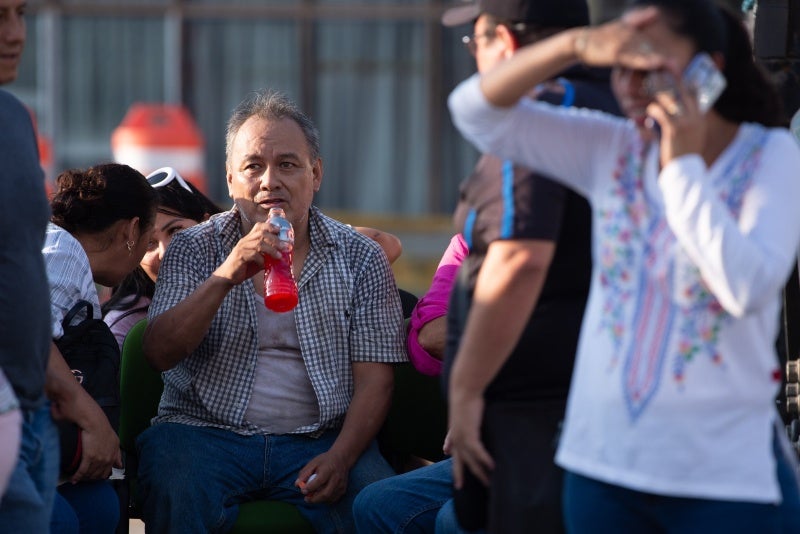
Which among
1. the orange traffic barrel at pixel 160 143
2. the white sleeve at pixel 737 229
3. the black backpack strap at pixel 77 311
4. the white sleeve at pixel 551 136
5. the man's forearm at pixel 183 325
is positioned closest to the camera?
the white sleeve at pixel 737 229

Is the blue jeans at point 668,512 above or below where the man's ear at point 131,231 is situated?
above

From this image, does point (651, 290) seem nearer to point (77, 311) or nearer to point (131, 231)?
point (77, 311)

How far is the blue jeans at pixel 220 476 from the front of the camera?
12.9 feet

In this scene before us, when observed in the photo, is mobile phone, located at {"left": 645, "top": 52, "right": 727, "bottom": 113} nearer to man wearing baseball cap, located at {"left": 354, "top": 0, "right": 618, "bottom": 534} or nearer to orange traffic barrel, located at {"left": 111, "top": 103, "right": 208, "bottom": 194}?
man wearing baseball cap, located at {"left": 354, "top": 0, "right": 618, "bottom": 534}

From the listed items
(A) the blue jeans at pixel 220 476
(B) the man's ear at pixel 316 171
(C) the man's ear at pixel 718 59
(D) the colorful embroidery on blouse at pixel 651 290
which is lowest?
(A) the blue jeans at pixel 220 476

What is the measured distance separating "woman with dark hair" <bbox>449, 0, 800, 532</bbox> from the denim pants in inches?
55.7

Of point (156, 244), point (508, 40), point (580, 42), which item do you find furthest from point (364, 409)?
point (580, 42)

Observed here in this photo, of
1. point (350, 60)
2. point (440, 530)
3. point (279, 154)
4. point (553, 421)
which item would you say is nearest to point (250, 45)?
point (350, 60)

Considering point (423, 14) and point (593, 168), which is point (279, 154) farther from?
point (423, 14)

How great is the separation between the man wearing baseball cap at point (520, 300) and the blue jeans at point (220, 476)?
4.19 ft

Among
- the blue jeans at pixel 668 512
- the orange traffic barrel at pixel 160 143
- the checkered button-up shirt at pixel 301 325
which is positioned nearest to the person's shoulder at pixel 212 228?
the checkered button-up shirt at pixel 301 325

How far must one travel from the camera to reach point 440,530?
3648mm

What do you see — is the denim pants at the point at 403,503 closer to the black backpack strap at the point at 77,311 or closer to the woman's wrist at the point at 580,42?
the black backpack strap at the point at 77,311

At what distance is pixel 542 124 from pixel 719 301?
45cm
